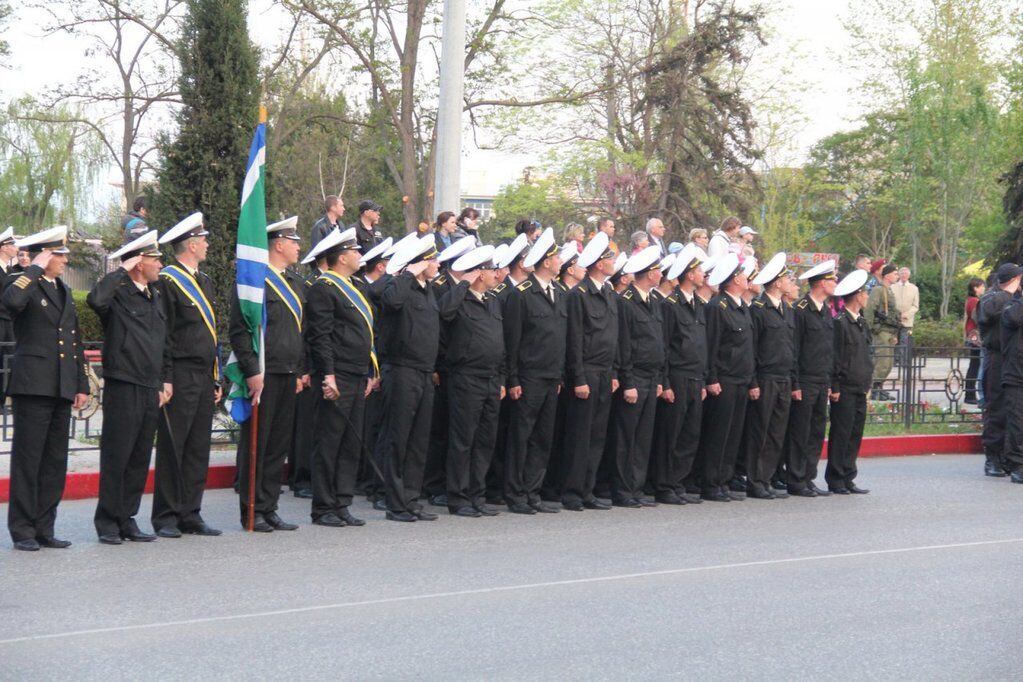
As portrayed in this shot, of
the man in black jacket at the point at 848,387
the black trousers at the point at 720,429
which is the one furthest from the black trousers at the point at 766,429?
the man in black jacket at the point at 848,387

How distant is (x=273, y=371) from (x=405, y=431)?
119 cm

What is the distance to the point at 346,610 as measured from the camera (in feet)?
24.4

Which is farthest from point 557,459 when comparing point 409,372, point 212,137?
point 212,137

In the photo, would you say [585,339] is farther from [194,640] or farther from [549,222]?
[549,222]

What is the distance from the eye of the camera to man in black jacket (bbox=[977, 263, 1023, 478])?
15.0 m

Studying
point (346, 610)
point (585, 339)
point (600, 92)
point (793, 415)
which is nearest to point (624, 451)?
point (585, 339)

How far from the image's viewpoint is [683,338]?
12336mm

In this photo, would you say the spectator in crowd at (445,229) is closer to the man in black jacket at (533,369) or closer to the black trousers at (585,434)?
the man in black jacket at (533,369)

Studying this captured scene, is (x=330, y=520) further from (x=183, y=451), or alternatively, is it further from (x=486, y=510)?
(x=486, y=510)

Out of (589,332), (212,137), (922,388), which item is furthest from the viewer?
(922,388)

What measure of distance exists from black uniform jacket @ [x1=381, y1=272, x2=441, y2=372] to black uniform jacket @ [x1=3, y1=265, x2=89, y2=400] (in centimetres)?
253

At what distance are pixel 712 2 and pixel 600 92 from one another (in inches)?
263

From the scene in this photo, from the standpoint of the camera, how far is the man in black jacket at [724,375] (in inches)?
495

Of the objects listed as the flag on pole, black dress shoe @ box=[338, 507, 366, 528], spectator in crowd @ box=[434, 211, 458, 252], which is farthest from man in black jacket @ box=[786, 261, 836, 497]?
the flag on pole
